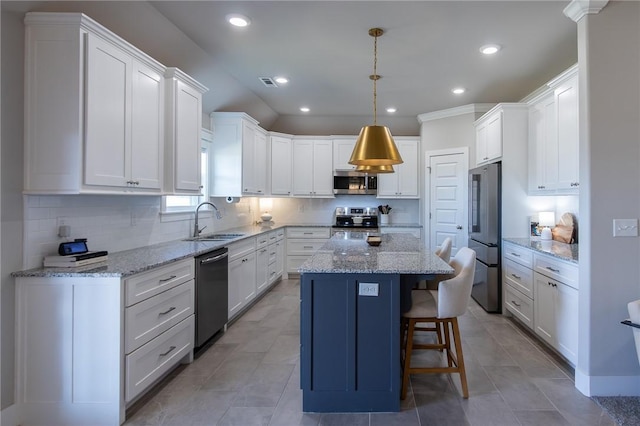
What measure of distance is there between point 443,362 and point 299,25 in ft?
10.0

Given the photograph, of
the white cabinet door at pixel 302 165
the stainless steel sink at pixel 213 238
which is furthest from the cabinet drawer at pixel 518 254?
the white cabinet door at pixel 302 165

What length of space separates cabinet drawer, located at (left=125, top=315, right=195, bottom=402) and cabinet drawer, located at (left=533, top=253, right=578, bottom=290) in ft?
9.78

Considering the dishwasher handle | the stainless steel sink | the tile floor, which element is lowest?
the tile floor

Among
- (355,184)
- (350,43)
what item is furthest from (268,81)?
(355,184)

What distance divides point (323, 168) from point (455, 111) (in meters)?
2.31

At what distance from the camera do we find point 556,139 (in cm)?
330

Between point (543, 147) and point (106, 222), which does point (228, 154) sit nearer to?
point (106, 222)

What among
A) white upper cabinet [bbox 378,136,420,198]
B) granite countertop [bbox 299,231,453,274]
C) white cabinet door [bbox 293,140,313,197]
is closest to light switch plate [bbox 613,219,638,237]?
granite countertop [bbox 299,231,453,274]

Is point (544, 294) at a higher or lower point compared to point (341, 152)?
lower

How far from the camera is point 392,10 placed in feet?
8.76

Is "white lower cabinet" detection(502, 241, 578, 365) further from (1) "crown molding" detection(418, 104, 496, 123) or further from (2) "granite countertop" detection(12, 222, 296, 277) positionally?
(2) "granite countertop" detection(12, 222, 296, 277)

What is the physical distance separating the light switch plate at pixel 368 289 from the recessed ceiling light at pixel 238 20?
7.51 feet

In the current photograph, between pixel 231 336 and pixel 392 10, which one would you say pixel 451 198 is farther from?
pixel 231 336

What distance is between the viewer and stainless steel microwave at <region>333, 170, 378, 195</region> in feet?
19.8
